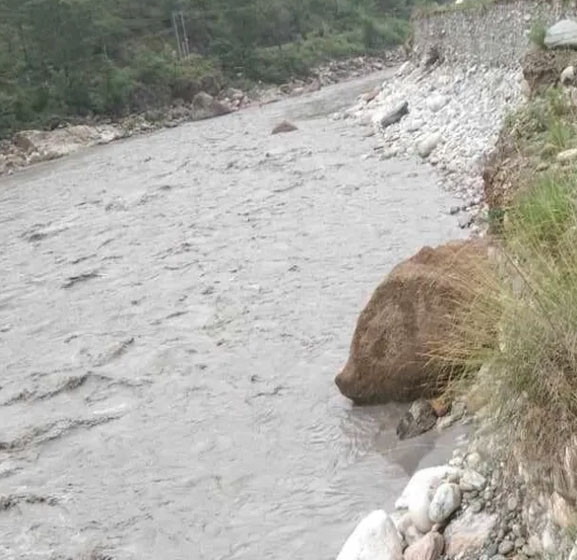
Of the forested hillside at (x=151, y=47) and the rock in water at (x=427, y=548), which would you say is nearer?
the rock in water at (x=427, y=548)

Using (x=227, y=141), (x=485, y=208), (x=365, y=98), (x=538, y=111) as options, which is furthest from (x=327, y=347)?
(x=365, y=98)

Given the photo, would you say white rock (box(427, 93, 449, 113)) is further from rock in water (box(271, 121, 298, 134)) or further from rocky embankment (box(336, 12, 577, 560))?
rock in water (box(271, 121, 298, 134))

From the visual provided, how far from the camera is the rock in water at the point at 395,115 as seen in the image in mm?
20062

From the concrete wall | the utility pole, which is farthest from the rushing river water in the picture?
the utility pole

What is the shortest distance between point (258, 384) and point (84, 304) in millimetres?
3995

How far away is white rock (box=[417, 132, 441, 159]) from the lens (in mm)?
15938

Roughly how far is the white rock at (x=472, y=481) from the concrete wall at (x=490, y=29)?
11.6 m

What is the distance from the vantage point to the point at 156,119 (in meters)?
38.3

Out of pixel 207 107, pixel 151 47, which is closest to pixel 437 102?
pixel 207 107

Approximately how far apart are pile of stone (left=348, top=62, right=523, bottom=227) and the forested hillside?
20.2 m

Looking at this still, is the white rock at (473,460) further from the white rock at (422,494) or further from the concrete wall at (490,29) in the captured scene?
the concrete wall at (490,29)

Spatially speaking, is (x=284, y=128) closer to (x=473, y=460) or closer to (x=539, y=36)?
(x=539, y=36)

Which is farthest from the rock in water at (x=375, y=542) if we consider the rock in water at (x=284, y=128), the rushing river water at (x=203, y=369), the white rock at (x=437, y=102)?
the rock in water at (x=284, y=128)

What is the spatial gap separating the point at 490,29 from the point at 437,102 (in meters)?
1.97
